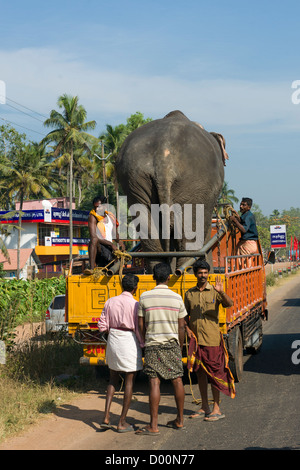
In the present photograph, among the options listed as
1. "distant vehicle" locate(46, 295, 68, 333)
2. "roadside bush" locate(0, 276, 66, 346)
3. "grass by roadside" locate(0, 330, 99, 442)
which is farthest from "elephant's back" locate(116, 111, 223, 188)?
"distant vehicle" locate(46, 295, 68, 333)

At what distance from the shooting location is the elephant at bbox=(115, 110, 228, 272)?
8000 mm

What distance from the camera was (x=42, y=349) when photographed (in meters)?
9.62

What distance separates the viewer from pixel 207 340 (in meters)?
6.54

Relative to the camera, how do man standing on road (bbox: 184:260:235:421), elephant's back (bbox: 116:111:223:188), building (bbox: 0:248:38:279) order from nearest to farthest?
man standing on road (bbox: 184:260:235:421) < elephant's back (bbox: 116:111:223:188) < building (bbox: 0:248:38:279)

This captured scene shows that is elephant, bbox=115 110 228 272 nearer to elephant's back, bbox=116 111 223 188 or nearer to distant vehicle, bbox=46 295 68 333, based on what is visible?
elephant's back, bbox=116 111 223 188

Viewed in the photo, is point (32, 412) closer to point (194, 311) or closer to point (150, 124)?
point (194, 311)

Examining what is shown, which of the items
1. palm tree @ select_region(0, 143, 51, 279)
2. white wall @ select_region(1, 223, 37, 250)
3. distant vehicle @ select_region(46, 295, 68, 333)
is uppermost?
palm tree @ select_region(0, 143, 51, 279)

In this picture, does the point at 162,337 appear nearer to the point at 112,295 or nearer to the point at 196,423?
the point at 196,423

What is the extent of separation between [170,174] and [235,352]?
8.51ft

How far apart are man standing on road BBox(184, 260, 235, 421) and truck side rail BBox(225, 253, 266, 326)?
74 cm

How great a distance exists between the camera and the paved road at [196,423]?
18.5 feet

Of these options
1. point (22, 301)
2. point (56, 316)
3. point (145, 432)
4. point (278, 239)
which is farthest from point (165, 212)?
point (278, 239)

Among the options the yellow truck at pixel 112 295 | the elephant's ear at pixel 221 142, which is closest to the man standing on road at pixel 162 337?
the yellow truck at pixel 112 295

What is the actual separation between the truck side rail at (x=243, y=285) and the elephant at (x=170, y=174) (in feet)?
2.50
